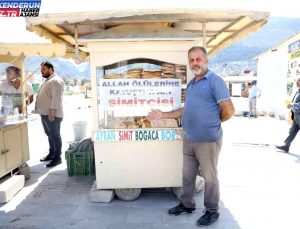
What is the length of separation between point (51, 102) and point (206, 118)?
12.1 ft

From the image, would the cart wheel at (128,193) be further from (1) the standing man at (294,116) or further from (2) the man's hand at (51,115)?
(1) the standing man at (294,116)

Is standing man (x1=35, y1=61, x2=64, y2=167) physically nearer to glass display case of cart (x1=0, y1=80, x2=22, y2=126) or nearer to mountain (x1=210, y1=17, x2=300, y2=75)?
glass display case of cart (x1=0, y1=80, x2=22, y2=126)

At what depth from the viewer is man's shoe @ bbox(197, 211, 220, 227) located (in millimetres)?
3781

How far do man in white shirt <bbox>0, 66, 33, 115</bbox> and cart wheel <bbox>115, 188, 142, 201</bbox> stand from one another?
7.37 feet

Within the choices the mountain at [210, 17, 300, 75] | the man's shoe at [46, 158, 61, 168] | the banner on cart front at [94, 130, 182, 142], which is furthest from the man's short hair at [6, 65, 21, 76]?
the mountain at [210, 17, 300, 75]

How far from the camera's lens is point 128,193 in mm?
4562

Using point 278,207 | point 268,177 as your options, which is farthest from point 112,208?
point 268,177

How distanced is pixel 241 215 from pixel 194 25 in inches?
112

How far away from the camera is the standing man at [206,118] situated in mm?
3625

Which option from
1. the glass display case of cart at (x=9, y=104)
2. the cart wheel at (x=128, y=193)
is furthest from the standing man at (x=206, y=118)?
the glass display case of cart at (x=9, y=104)

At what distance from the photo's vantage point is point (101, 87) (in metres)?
4.33

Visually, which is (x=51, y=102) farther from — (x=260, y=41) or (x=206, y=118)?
(x=260, y=41)

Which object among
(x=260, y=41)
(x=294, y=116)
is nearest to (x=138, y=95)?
(x=294, y=116)

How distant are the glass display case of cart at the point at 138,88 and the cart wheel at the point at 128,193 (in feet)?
2.98
